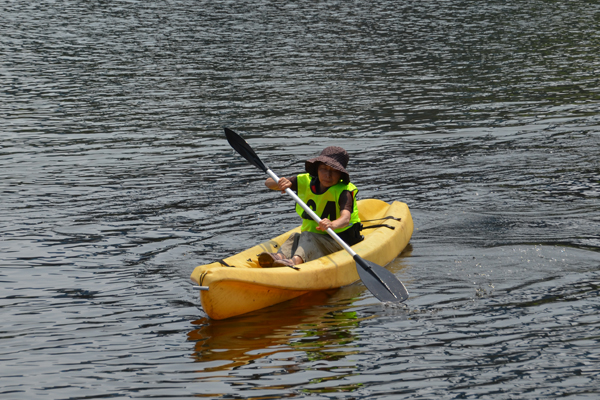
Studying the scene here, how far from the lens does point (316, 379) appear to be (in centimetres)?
579

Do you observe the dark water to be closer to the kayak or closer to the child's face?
the kayak

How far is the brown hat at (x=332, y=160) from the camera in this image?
811 cm

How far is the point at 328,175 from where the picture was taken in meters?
8.24

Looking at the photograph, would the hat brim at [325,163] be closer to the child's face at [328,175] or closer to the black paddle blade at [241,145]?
the child's face at [328,175]

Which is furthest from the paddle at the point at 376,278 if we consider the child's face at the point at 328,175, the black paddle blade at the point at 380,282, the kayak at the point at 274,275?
the child's face at the point at 328,175

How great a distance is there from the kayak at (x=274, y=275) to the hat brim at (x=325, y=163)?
80cm

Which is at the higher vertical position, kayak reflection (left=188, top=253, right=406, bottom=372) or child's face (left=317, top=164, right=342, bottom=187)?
child's face (left=317, top=164, right=342, bottom=187)

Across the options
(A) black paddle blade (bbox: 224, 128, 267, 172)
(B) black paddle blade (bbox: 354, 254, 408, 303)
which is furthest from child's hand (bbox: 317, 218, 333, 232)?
(A) black paddle blade (bbox: 224, 128, 267, 172)

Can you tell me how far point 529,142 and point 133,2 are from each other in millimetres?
29134

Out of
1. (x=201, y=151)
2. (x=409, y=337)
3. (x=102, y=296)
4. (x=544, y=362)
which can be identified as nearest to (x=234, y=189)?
(x=201, y=151)

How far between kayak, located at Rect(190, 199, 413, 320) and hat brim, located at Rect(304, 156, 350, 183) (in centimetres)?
80

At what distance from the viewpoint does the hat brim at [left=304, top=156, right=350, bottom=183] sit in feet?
26.6

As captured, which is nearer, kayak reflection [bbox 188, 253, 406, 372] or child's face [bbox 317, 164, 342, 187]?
kayak reflection [bbox 188, 253, 406, 372]

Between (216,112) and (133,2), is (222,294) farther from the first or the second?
(133,2)
